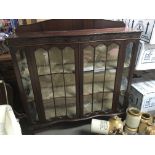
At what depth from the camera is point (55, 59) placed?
1.37 meters

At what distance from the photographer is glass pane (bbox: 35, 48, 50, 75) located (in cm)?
131

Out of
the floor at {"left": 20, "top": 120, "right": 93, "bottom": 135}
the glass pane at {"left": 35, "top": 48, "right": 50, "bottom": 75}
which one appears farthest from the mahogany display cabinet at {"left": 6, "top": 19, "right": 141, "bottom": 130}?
the floor at {"left": 20, "top": 120, "right": 93, "bottom": 135}

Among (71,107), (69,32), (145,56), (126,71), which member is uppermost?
(69,32)

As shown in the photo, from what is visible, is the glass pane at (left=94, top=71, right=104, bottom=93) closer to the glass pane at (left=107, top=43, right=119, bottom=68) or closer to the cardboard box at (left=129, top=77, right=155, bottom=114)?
the glass pane at (left=107, top=43, right=119, bottom=68)

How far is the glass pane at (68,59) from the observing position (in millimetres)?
1333

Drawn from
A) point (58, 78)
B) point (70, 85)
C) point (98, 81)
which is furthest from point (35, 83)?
point (98, 81)

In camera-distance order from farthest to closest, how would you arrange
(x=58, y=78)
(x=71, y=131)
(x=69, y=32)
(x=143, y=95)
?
(x=71, y=131) → (x=143, y=95) → (x=58, y=78) → (x=69, y=32)

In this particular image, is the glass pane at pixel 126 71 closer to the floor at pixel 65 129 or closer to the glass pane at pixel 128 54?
the glass pane at pixel 128 54

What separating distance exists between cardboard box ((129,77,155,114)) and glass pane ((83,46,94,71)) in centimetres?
58

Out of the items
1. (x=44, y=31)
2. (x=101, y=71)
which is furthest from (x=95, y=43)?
(x=44, y=31)

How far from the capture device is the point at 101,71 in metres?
1.49

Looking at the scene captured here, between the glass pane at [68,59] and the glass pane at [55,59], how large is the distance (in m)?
0.04

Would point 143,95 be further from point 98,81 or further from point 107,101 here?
point 98,81

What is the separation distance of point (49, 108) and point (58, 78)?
1.11 feet
